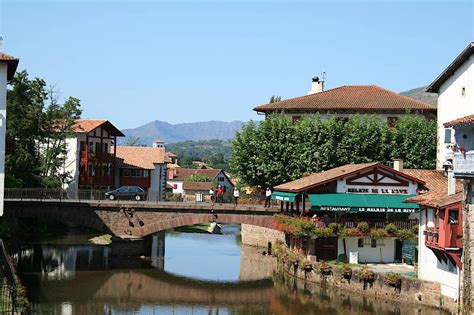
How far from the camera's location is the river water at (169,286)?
139ft

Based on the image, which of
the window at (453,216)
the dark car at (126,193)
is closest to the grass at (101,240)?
the dark car at (126,193)

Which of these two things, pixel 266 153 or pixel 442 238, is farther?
pixel 266 153

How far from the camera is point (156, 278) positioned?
175ft

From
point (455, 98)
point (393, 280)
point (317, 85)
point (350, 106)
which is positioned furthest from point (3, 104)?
point (317, 85)

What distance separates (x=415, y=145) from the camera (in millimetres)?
71312

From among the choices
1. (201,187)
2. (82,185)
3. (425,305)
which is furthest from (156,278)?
(201,187)

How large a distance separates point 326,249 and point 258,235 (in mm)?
22503

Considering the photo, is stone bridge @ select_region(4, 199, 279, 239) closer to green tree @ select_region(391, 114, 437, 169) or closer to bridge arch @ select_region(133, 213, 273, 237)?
bridge arch @ select_region(133, 213, 273, 237)

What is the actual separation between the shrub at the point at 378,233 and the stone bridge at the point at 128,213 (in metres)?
12.3

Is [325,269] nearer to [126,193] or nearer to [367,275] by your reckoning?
[367,275]

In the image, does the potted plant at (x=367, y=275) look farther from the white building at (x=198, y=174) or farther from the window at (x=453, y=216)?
the white building at (x=198, y=174)

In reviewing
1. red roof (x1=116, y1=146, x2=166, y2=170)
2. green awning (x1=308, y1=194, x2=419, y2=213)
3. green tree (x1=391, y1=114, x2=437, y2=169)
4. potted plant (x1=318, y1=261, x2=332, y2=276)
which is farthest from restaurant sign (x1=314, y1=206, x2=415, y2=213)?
red roof (x1=116, y1=146, x2=166, y2=170)

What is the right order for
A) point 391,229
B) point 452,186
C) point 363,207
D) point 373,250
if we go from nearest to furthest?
point 452,186 → point 391,229 → point 363,207 → point 373,250

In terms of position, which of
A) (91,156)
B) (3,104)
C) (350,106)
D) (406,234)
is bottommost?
(406,234)
